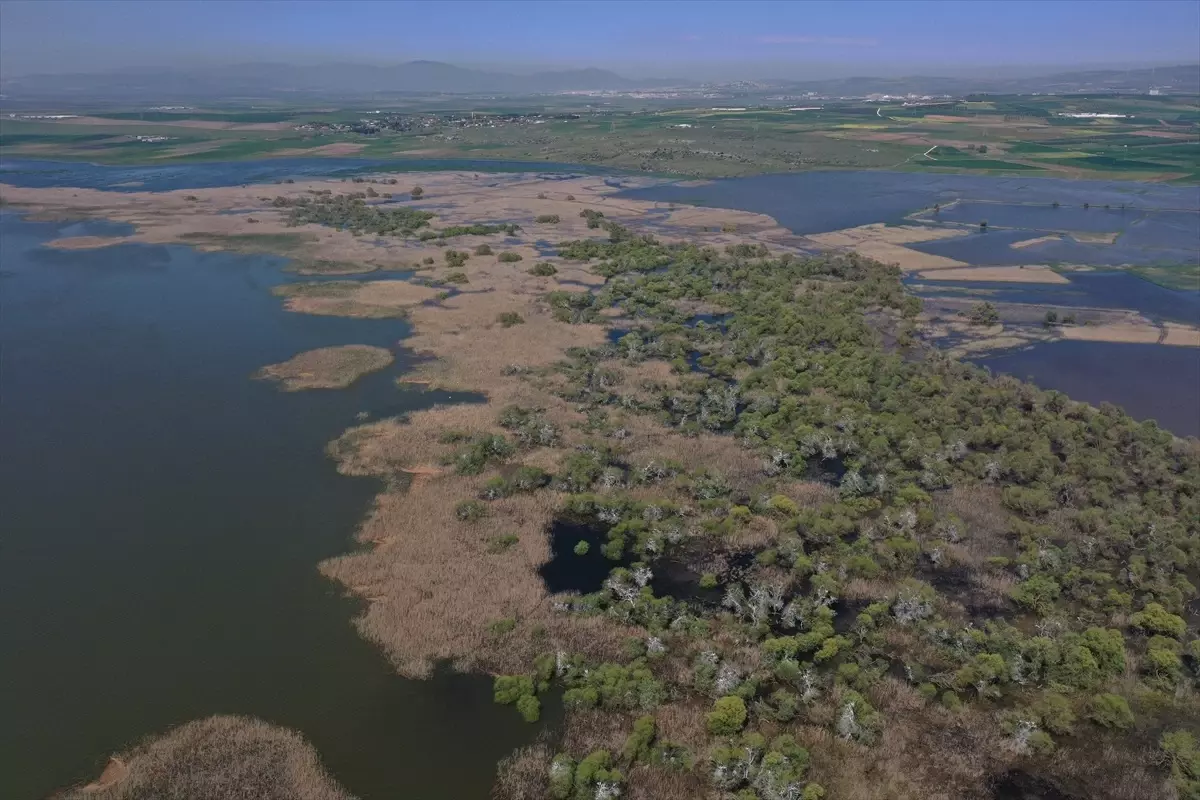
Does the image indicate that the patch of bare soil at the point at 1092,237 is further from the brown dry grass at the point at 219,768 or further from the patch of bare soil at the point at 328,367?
the brown dry grass at the point at 219,768

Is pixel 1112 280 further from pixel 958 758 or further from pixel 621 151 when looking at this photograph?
pixel 621 151

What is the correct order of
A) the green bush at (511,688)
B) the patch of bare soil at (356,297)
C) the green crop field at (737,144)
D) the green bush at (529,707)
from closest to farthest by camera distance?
1. the green bush at (529,707)
2. the green bush at (511,688)
3. the patch of bare soil at (356,297)
4. the green crop field at (737,144)

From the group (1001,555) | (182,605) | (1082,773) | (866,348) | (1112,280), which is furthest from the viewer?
(1112,280)

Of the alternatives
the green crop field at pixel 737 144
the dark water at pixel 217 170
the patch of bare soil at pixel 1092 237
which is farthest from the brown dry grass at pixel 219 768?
the green crop field at pixel 737 144

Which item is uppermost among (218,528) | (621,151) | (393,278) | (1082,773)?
(621,151)

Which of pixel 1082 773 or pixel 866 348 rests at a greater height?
pixel 866 348

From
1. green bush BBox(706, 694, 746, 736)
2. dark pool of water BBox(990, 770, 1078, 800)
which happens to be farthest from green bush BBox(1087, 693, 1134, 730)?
green bush BBox(706, 694, 746, 736)

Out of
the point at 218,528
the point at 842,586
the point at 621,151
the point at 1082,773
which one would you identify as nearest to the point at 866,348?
the point at 842,586
